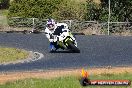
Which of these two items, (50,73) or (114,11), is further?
(114,11)

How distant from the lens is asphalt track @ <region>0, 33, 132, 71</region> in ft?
62.2

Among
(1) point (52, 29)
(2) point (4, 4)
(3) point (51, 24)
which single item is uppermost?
(3) point (51, 24)

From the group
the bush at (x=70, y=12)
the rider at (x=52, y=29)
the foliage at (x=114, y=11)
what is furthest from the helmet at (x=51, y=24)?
the bush at (x=70, y=12)

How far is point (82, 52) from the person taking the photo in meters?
23.6

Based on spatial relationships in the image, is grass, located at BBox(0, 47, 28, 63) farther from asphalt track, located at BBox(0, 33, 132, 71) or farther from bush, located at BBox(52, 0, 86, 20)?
bush, located at BBox(52, 0, 86, 20)

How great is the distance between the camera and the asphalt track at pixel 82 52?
747 inches

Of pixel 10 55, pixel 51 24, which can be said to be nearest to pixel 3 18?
pixel 51 24

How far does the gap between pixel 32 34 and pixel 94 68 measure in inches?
688

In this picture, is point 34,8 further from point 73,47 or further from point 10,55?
point 10,55

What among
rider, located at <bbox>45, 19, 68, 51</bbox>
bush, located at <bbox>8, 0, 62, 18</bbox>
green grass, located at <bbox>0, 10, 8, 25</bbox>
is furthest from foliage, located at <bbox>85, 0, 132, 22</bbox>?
rider, located at <bbox>45, 19, 68, 51</bbox>

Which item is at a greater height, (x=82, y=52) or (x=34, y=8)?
(x=34, y=8)

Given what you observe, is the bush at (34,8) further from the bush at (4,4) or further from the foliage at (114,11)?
the bush at (4,4)

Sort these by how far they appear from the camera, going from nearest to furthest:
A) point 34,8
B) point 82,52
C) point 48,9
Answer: point 82,52 < point 48,9 < point 34,8

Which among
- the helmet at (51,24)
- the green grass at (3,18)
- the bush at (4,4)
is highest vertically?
the helmet at (51,24)
